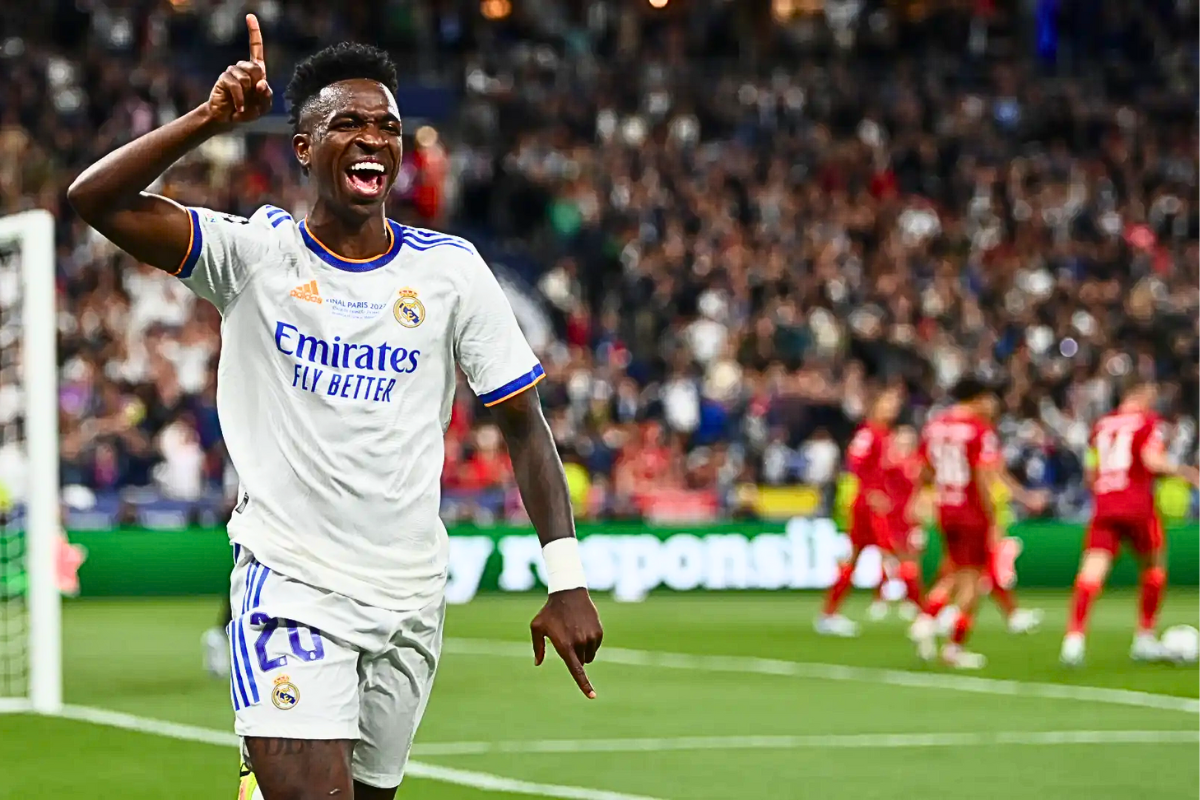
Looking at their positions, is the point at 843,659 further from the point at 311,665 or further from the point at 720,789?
the point at 311,665

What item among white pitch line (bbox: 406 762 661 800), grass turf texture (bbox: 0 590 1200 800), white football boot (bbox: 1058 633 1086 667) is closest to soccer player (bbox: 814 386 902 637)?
grass turf texture (bbox: 0 590 1200 800)

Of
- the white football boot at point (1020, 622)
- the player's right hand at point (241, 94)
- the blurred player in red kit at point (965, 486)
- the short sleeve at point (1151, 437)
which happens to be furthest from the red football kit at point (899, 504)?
the player's right hand at point (241, 94)

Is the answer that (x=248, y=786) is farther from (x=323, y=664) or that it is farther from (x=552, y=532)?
(x=552, y=532)

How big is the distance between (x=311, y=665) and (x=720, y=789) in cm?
491

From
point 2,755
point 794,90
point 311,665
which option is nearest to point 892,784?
point 2,755

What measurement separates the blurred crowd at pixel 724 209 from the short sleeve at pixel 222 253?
60.0ft

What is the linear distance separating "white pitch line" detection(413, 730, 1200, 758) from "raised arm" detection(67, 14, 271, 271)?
6.15m

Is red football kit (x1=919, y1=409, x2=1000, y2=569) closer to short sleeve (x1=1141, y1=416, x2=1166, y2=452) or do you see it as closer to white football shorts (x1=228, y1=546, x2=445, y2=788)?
short sleeve (x1=1141, y1=416, x2=1166, y2=452)

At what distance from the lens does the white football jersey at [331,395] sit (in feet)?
16.8

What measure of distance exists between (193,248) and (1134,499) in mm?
12497

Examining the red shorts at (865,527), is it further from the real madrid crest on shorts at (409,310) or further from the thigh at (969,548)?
the real madrid crest on shorts at (409,310)

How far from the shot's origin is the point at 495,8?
107 feet

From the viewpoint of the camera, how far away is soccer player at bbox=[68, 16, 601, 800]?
5.06 metres

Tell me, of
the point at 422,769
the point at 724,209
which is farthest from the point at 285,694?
the point at 724,209
